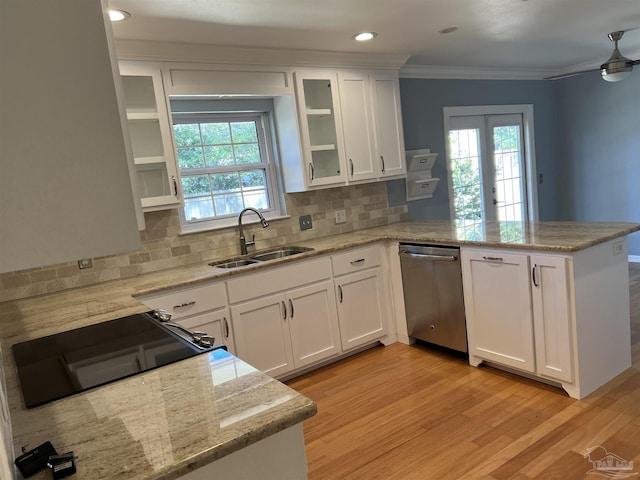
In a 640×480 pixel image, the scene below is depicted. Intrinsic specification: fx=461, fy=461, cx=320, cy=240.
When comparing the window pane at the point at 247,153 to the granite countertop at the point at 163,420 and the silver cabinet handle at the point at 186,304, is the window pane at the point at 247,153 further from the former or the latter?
the granite countertop at the point at 163,420

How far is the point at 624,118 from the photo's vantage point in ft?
17.0

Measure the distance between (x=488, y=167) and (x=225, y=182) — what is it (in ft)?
10.00

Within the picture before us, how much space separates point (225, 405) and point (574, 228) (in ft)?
8.22

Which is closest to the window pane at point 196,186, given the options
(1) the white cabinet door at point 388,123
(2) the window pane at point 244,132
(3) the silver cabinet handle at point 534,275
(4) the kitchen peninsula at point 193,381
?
(2) the window pane at point 244,132

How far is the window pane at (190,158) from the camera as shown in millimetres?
3357

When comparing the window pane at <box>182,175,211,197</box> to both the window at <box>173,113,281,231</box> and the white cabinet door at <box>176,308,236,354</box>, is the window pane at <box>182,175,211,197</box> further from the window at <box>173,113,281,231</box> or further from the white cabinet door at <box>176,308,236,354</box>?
the white cabinet door at <box>176,308,236,354</box>

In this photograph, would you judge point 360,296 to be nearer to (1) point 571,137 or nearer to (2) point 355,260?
(2) point 355,260

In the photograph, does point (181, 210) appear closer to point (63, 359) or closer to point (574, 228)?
point (63, 359)

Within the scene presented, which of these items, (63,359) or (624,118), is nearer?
(63,359)

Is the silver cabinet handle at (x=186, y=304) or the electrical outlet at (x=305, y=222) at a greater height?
the electrical outlet at (x=305, y=222)

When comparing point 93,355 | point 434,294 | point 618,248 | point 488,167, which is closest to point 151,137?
point 93,355

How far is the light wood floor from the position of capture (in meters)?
2.09

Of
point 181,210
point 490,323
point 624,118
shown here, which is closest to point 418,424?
point 490,323

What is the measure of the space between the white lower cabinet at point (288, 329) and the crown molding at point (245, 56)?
1.62 metres
